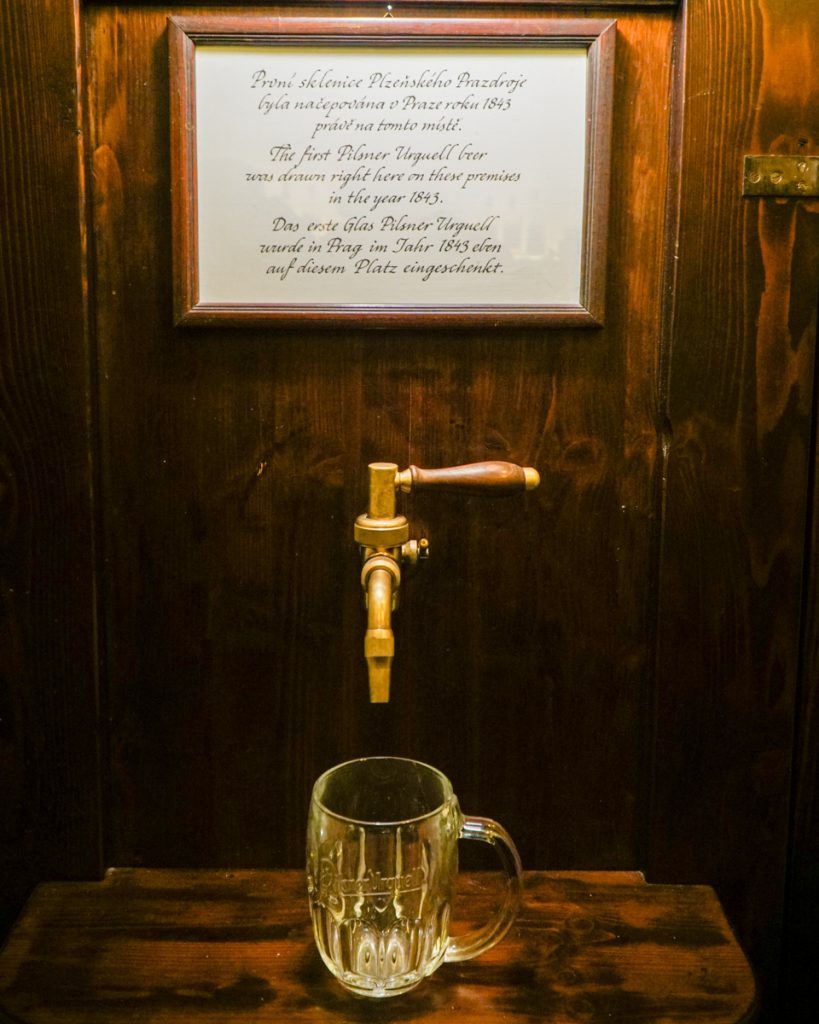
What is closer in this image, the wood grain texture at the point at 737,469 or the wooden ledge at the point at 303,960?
the wooden ledge at the point at 303,960

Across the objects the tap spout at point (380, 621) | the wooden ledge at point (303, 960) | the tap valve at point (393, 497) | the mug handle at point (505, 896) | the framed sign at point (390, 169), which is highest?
the framed sign at point (390, 169)

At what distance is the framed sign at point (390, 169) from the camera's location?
1005 millimetres

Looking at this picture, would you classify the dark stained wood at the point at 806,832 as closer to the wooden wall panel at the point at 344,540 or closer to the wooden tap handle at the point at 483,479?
the wooden wall panel at the point at 344,540

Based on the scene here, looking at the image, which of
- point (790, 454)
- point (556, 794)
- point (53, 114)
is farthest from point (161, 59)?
point (556, 794)

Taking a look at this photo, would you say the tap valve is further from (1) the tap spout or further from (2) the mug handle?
(2) the mug handle

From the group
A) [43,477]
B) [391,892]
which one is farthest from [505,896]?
[43,477]

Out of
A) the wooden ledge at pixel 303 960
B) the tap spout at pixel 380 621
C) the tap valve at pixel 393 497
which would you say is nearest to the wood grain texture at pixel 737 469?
the wooden ledge at pixel 303 960

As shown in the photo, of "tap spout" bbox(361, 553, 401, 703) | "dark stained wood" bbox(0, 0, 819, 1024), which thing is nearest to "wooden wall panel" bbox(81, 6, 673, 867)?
"dark stained wood" bbox(0, 0, 819, 1024)

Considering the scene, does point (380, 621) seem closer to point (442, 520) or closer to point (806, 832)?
point (442, 520)

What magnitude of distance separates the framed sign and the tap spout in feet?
0.86

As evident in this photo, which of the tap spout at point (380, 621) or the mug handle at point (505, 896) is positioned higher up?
the tap spout at point (380, 621)

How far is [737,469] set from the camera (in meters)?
1.06

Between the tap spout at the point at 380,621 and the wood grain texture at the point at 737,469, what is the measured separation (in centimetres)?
31

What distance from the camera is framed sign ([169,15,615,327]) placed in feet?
3.30
